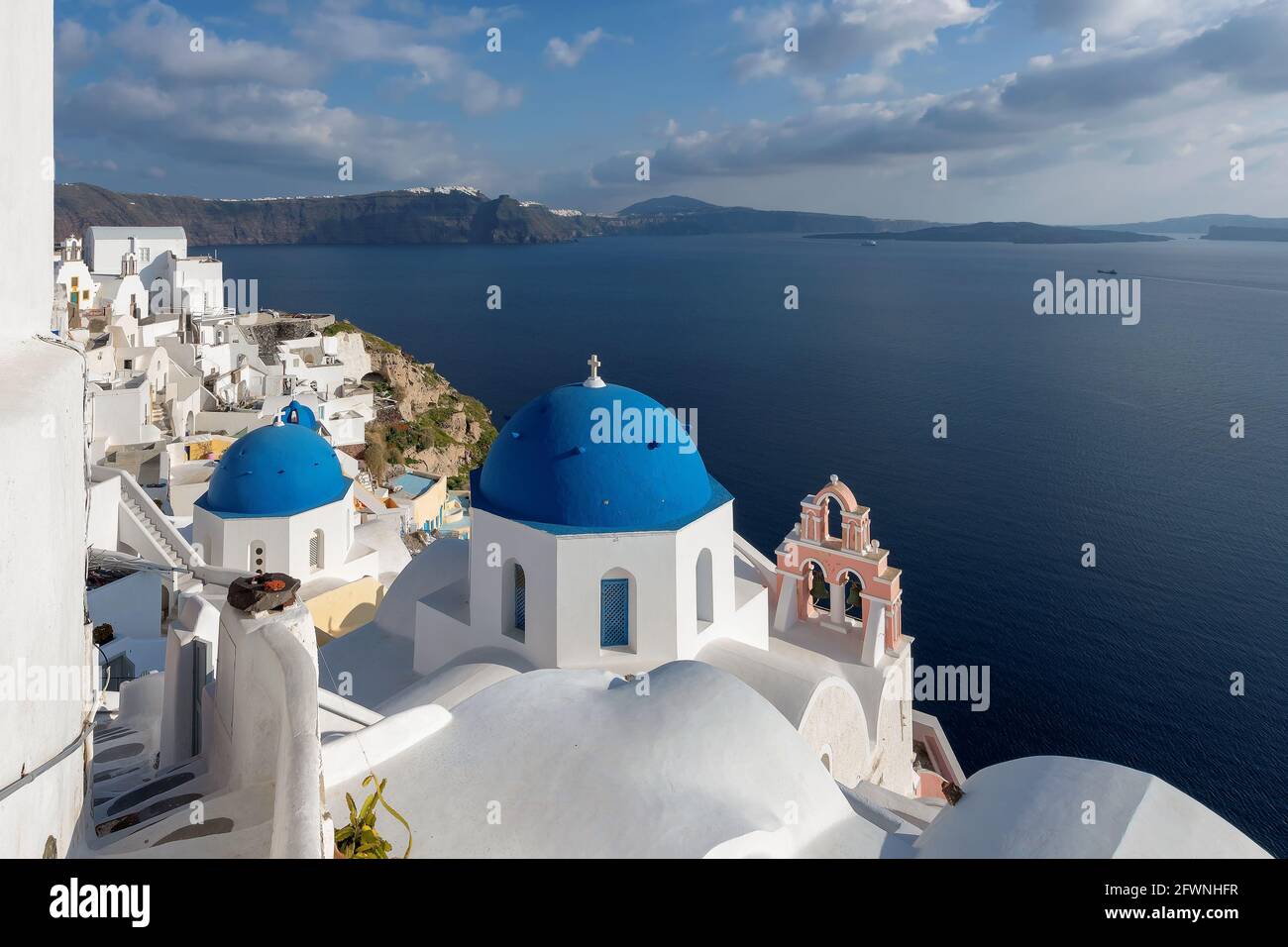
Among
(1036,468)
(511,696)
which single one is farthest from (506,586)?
(1036,468)

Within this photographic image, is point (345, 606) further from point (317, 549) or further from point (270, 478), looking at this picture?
point (270, 478)

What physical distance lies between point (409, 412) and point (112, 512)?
121 ft

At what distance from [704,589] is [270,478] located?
32.7ft

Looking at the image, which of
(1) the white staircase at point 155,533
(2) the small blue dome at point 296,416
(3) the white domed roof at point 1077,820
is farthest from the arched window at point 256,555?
(3) the white domed roof at point 1077,820

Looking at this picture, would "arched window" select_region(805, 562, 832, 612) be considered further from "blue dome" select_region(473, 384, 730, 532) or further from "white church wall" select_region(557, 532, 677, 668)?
"white church wall" select_region(557, 532, 677, 668)

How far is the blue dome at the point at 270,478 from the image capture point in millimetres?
17594

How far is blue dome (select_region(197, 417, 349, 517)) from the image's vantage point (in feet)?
57.7

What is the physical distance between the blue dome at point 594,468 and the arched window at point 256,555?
7.59m

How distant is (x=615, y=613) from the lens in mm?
11867

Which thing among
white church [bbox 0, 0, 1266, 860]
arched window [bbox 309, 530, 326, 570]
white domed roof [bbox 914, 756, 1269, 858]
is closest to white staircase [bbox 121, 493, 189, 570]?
white church [bbox 0, 0, 1266, 860]

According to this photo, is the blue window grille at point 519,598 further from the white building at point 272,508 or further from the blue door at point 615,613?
the white building at point 272,508

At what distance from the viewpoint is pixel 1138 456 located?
4772 cm

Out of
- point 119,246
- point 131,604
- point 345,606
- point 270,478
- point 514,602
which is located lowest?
point 345,606
